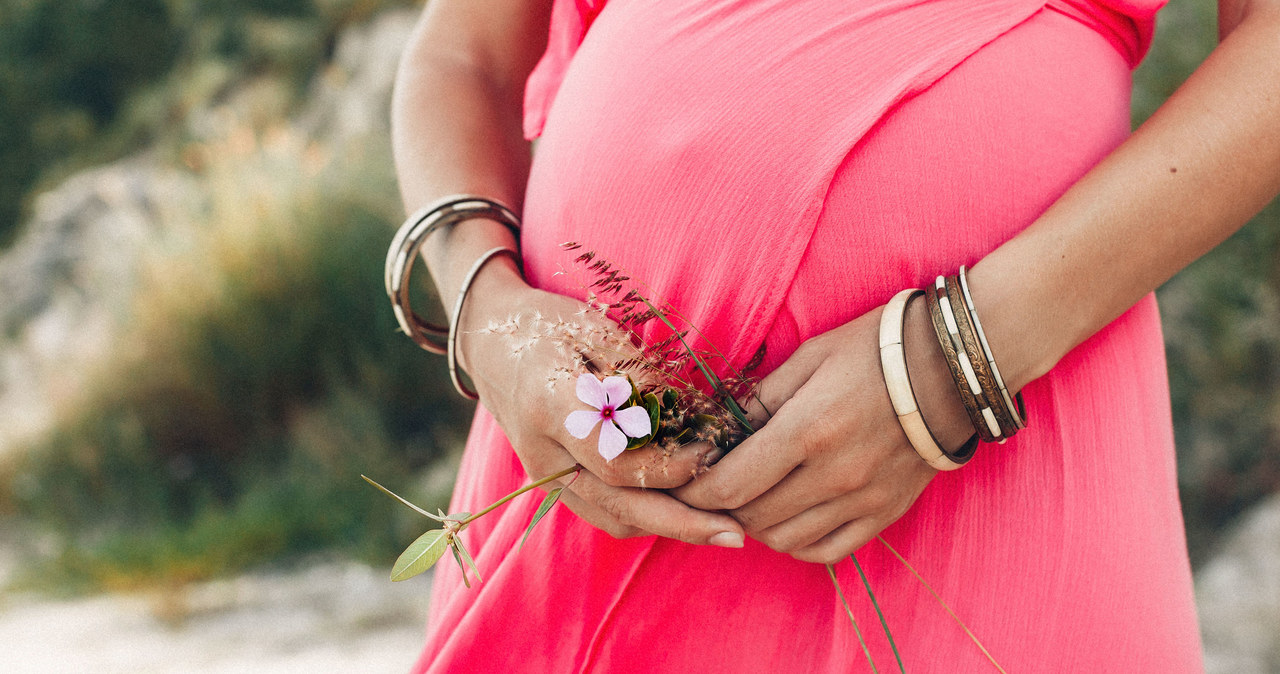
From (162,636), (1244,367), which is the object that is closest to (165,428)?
(162,636)

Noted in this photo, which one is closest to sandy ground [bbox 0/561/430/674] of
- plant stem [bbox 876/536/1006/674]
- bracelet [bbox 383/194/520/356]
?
bracelet [bbox 383/194/520/356]

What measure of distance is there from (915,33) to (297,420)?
4.31 metres

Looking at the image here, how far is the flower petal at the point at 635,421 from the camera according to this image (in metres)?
0.78

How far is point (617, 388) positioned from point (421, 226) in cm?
51

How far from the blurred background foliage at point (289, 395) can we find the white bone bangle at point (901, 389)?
300cm

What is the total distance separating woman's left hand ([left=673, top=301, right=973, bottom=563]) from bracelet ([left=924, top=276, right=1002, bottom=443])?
2 cm

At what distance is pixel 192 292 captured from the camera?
4.65 metres

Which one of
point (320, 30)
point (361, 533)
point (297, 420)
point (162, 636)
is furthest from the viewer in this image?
point (320, 30)

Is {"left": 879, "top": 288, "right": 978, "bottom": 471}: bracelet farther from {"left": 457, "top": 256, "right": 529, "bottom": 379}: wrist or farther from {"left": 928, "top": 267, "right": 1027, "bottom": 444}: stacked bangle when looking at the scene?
{"left": 457, "top": 256, "right": 529, "bottom": 379}: wrist

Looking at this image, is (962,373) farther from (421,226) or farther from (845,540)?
(421,226)

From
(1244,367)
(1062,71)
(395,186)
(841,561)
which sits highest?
(395,186)

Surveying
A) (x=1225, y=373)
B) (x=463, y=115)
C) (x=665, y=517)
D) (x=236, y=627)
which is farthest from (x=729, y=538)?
(x=236, y=627)

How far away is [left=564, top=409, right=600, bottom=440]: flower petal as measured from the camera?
2.58ft

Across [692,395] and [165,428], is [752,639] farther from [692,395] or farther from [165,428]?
[165,428]
